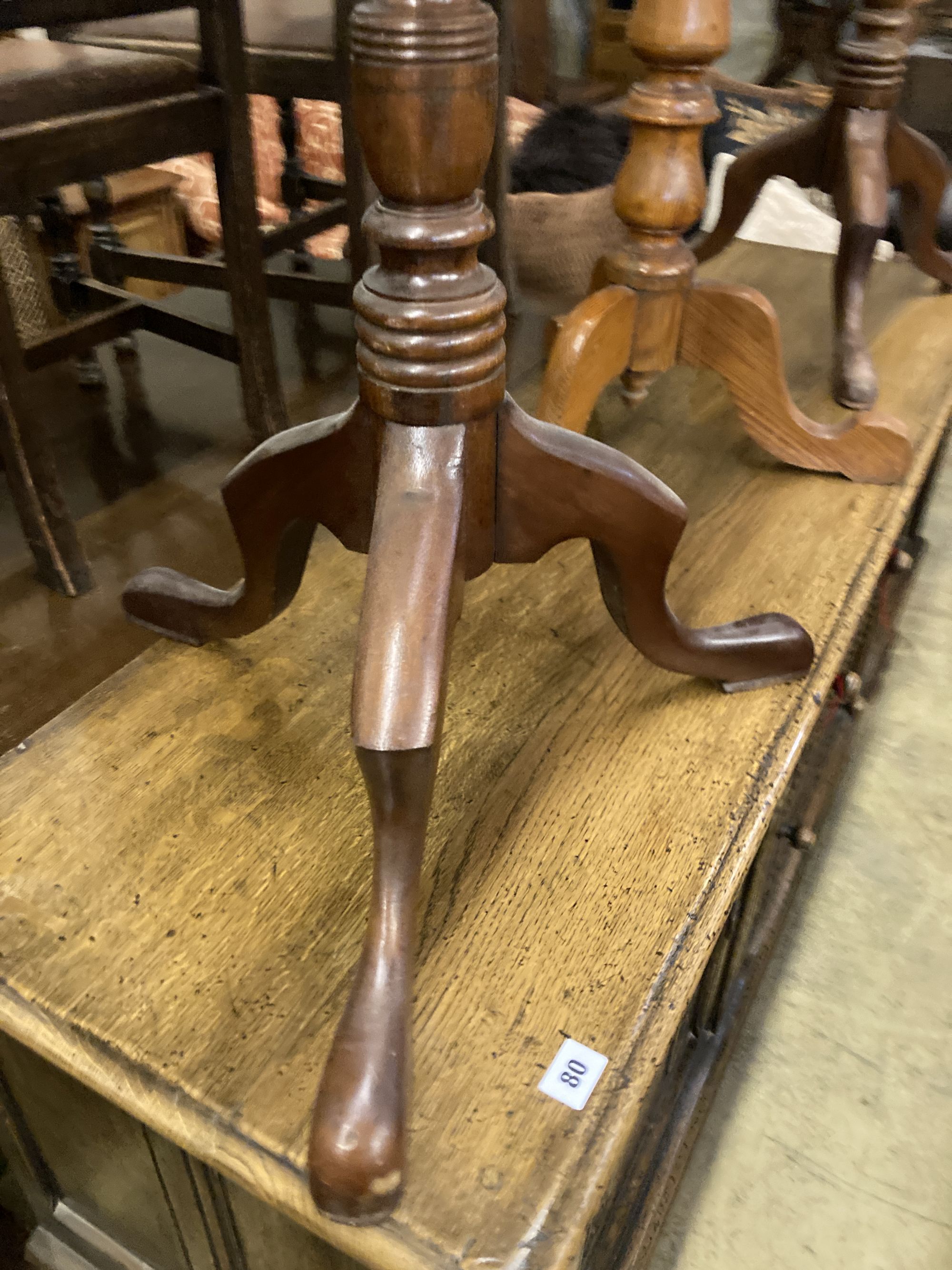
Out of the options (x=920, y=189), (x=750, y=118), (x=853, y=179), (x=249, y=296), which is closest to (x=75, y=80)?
(x=249, y=296)

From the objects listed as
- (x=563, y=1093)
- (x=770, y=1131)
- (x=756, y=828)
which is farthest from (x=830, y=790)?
(x=563, y=1093)

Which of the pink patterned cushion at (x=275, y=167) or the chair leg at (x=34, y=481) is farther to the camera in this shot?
the pink patterned cushion at (x=275, y=167)

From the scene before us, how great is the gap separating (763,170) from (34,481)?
952mm

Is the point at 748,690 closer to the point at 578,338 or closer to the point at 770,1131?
the point at 578,338

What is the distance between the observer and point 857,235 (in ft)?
3.56

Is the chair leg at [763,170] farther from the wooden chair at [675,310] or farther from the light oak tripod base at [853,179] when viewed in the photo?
the wooden chair at [675,310]

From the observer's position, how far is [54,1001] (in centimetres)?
Result: 52

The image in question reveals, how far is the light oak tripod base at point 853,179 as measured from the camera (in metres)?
1.08

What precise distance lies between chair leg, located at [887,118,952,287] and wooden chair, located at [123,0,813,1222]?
32.7 inches

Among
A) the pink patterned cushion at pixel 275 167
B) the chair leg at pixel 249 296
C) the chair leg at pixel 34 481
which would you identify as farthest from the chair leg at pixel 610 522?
the pink patterned cushion at pixel 275 167

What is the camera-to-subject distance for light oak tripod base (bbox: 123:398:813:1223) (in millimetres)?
440

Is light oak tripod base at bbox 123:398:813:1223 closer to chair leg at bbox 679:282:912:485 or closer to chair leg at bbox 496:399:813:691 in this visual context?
chair leg at bbox 496:399:813:691

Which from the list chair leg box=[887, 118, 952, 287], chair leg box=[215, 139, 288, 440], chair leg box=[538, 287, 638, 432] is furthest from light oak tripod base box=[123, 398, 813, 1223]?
chair leg box=[887, 118, 952, 287]

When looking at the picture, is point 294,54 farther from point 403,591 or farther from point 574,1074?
point 574,1074
